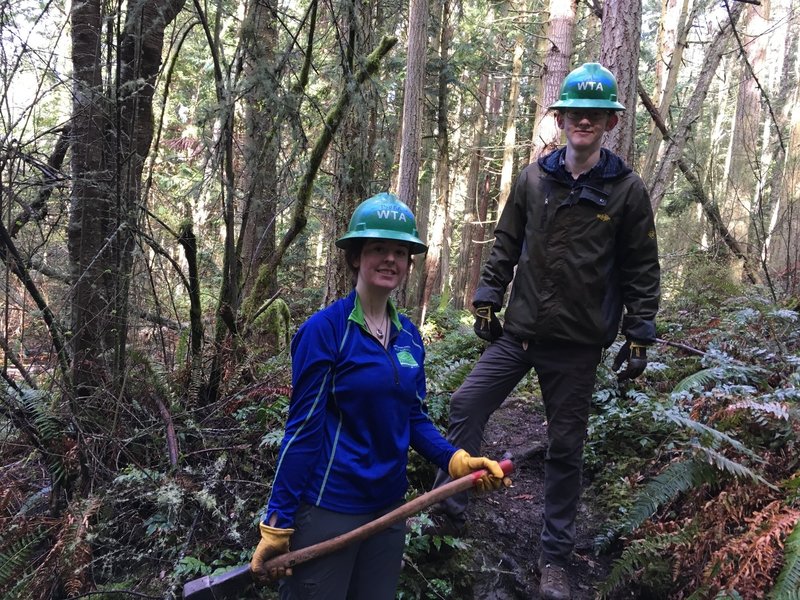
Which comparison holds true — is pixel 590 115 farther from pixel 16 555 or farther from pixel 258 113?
pixel 16 555

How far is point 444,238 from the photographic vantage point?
1645 centimetres

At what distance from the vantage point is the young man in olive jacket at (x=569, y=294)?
330 cm

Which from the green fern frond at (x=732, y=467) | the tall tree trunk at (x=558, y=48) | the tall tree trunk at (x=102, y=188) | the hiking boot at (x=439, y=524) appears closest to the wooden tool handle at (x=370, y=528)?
the hiking boot at (x=439, y=524)

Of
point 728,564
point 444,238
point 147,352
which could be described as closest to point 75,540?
point 147,352

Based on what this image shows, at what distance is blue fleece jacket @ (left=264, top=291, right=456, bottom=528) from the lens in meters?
2.10

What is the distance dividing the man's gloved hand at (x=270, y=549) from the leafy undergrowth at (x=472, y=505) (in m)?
1.35

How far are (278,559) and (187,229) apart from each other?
3.35 m

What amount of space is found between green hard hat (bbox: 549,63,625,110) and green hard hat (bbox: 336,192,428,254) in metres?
1.49

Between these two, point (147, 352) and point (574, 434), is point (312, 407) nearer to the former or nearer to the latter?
point (574, 434)

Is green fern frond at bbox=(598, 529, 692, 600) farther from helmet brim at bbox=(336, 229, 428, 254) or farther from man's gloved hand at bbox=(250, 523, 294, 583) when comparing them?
helmet brim at bbox=(336, 229, 428, 254)

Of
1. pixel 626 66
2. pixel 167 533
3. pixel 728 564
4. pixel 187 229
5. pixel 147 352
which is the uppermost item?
pixel 626 66

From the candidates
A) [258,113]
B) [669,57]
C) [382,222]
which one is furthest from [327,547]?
[669,57]

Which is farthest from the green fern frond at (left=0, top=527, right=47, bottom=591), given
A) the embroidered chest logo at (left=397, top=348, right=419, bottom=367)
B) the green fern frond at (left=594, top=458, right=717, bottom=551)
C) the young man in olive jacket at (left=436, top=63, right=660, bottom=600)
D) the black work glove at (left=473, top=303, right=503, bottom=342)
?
the green fern frond at (left=594, top=458, right=717, bottom=551)

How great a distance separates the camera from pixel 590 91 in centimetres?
327
